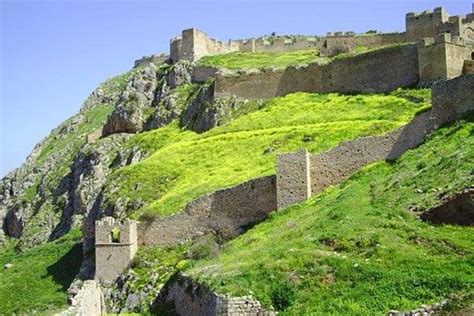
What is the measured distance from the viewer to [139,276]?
111 ft

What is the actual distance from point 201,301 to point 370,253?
612 centimetres

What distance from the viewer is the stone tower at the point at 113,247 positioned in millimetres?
35062

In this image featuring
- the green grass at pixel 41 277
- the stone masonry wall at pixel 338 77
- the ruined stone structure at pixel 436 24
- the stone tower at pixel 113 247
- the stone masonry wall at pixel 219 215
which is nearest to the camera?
the stone masonry wall at pixel 219 215

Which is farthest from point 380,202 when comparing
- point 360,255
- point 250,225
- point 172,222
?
point 172,222

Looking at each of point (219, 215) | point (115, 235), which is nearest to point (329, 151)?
point (219, 215)

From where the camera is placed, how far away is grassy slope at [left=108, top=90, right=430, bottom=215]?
38.6 meters

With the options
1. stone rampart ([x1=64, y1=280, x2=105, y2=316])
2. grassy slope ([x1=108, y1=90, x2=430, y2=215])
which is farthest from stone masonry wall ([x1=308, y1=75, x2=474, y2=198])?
stone rampart ([x1=64, y1=280, x2=105, y2=316])

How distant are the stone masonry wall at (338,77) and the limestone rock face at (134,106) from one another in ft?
40.6

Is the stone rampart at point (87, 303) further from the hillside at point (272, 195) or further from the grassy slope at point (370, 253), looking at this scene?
the grassy slope at point (370, 253)

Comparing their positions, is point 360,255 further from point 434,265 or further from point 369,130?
point 369,130

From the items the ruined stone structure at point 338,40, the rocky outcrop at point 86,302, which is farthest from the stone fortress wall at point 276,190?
the ruined stone structure at point 338,40

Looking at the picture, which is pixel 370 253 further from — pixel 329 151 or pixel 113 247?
pixel 113 247

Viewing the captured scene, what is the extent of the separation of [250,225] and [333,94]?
21256mm

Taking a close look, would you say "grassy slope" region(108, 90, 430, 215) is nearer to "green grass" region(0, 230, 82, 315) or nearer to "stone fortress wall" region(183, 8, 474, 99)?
"stone fortress wall" region(183, 8, 474, 99)
